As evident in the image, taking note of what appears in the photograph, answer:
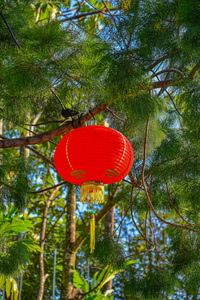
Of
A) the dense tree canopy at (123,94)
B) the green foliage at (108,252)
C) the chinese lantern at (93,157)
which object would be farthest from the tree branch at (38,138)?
the green foliage at (108,252)

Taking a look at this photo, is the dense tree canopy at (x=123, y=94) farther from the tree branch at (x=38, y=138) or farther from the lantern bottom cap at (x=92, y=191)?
the lantern bottom cap at (x=92, y=191)

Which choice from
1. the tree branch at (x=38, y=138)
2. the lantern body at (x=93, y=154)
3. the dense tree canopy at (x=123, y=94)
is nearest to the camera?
the lantern body at (x=93, y=154)

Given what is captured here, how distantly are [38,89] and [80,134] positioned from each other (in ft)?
1.12

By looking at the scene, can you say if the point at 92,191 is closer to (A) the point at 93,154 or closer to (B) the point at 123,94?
(A) the point at 93,154

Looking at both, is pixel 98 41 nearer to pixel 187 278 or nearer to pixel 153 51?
pixel 153 51

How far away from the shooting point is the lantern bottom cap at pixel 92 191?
49.8 inches

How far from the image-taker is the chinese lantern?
117 cm

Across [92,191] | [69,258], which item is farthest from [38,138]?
[69,258]

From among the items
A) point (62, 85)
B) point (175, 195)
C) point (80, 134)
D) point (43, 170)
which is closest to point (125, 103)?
point (80, 134)

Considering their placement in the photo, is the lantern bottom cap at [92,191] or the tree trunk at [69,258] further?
the tree trunk at [69,258]

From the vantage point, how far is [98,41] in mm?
1358

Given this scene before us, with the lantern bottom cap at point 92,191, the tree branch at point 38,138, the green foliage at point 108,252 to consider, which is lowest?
the green foliage at point 108,252

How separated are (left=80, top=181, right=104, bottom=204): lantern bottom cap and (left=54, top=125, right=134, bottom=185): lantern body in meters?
0.02

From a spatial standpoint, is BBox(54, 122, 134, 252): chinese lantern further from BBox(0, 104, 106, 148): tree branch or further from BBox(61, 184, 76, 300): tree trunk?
BBox(61, 184, 76, 300): tree trunk
